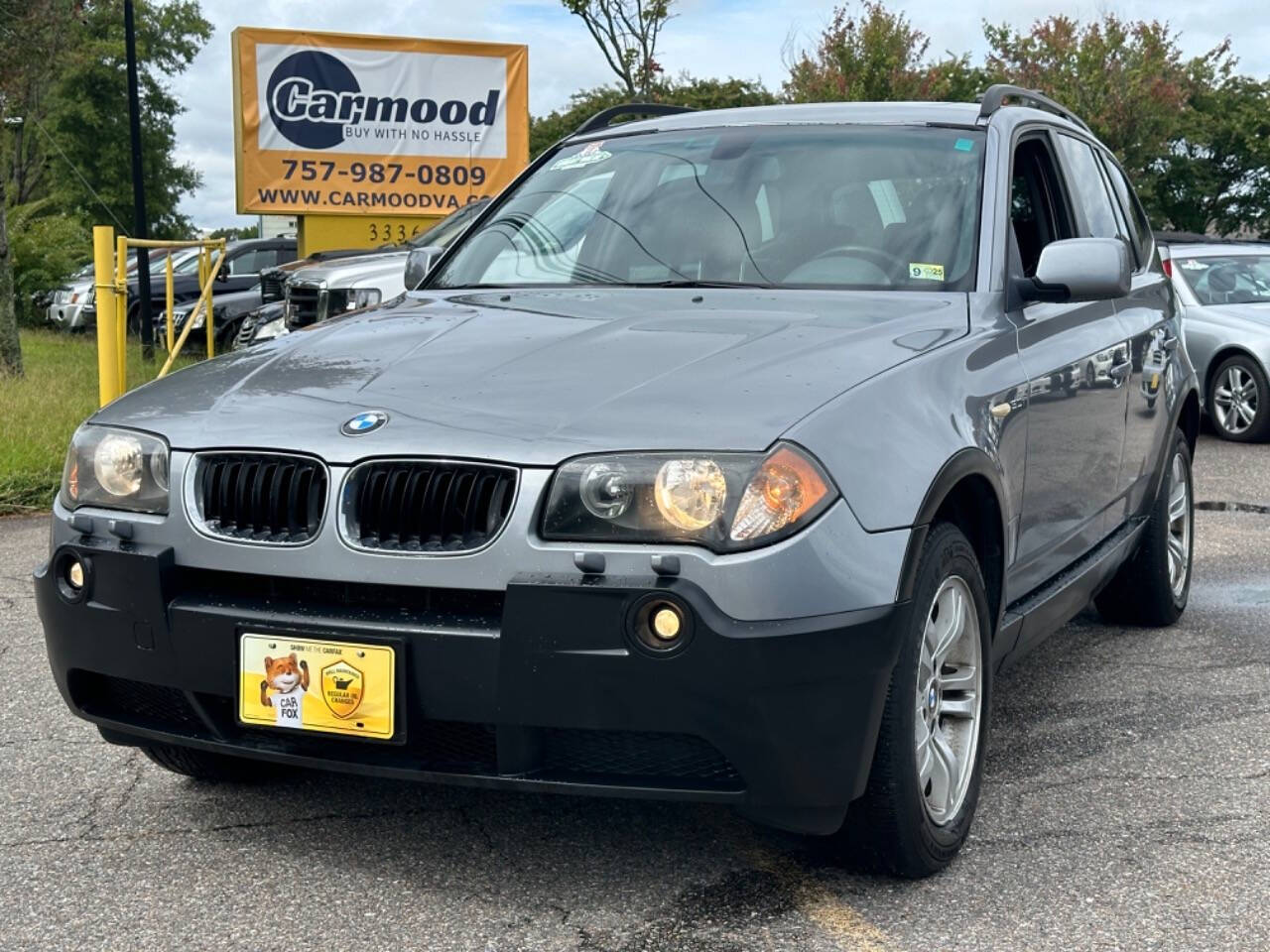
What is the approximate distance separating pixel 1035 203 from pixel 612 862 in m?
2.37

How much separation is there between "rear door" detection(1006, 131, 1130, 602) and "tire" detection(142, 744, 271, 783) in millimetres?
1854

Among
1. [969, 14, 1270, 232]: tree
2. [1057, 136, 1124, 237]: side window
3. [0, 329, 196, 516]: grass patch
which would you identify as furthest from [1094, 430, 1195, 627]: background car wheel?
[969, 14, 1270, 232]: tree

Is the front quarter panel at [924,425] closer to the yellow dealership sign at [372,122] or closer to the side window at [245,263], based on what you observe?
the yellow dealership sign at [372,122]

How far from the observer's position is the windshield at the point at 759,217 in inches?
159

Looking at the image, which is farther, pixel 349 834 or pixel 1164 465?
pixel 1164 465

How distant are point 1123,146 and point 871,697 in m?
27.8

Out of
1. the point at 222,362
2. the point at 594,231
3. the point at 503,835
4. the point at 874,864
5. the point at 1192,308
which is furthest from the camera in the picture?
the point at 1192,308

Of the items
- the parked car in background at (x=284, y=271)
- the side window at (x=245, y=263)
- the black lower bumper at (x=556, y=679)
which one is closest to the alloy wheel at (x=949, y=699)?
the black lower bumper at (x=556, y=679)

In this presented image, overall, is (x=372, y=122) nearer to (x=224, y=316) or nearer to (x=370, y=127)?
(x=370, y=127)

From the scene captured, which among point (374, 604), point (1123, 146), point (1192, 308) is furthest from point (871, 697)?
point (1123, 146)

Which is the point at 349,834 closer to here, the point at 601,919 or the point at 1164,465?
the point at 601,919

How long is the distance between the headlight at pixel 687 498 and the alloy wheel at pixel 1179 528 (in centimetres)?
317

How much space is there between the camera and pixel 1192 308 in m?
12.1

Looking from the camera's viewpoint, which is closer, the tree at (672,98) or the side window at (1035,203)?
the side window at (1035,203)
